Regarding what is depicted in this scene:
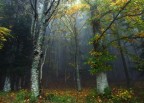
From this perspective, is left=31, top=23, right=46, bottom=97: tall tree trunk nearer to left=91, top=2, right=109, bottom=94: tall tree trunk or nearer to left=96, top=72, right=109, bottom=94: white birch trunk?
left=91, top=2, right=109, bottom=94: tall tree trunk

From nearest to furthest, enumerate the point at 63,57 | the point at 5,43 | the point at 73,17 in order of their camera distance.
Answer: the point at 5,43 → the point at 73,17 → the point at 63,57

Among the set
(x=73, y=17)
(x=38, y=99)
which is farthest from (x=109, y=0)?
(x=73, y=17)

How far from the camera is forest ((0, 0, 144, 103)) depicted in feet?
45.6

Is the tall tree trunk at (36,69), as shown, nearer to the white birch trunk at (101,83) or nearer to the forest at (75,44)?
the forest at (75,44)

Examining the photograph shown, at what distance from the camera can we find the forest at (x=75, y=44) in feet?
45.6

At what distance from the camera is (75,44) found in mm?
33250

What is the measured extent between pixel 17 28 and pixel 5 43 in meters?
2.34

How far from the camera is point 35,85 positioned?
13477mm

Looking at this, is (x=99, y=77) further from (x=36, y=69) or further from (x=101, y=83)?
(x=36, y=69)

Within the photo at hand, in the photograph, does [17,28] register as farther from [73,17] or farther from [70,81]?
[70,81]

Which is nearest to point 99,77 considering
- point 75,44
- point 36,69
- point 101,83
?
point 101,83

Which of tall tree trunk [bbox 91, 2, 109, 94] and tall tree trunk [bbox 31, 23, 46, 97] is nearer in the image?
tall tree trunk [bbox 31, 23, 46, 97]

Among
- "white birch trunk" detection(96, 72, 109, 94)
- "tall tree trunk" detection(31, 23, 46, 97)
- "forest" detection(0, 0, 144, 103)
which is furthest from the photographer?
"white birch trunk" detection(96, 72, 109, 94)

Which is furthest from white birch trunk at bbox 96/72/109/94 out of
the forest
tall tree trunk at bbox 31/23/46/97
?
tall tree trunk at bbox 31/23/46/97
